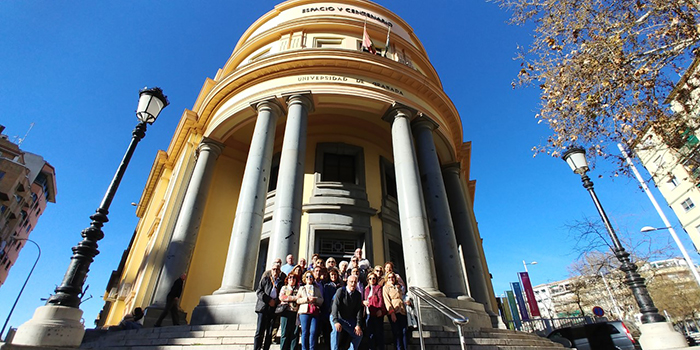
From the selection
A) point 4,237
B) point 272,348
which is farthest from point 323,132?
point 4,237

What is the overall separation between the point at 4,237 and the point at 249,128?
168 feet

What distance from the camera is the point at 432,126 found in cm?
1173

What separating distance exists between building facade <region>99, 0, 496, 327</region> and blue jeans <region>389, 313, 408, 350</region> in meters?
2.83

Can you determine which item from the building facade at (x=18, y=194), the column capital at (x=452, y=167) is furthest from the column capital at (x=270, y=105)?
the building facade at (x=18, y=194)

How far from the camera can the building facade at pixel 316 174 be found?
8195 mm

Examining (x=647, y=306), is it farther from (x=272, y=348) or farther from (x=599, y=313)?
(x=272, y=348)

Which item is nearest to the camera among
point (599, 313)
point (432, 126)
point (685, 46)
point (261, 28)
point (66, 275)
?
point (66, 275)

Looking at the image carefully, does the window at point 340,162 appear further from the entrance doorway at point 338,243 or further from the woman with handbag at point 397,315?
the woman with handbag at point 397,315

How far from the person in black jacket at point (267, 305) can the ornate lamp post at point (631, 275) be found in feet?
27.1

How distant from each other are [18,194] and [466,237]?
183 feet

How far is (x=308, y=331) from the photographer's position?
4363mm

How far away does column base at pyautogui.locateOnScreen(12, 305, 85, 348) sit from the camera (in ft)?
13.9

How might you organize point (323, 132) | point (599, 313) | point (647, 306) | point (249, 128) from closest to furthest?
point (647, 306), point (599, 313), point (249, 128), point (323, 132)

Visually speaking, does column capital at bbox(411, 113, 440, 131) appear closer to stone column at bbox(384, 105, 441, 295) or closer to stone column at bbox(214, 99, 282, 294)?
stone column at bbox(384, 105, 441, 295)
